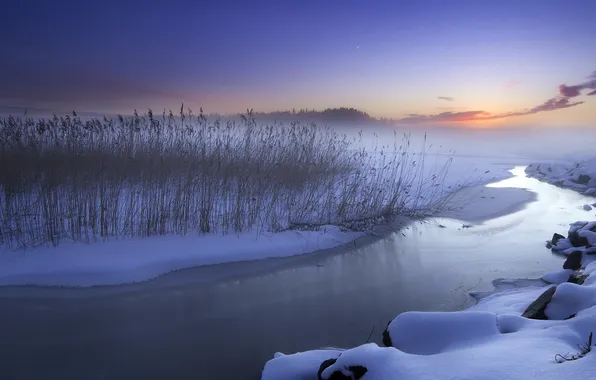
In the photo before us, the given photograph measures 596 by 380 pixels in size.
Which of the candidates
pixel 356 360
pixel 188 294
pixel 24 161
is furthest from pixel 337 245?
pixel 24 161

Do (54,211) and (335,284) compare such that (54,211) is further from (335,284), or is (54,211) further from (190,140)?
(335,284)

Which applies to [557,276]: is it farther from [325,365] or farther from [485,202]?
[485,202]

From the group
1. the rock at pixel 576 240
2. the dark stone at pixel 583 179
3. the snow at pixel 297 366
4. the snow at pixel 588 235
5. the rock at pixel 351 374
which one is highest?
the dark stone at pixel 583 179

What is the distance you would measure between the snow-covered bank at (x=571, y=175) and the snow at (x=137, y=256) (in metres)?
11.5

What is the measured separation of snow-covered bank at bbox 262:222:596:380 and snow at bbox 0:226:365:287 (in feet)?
8.87

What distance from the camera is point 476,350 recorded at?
218 centimetres

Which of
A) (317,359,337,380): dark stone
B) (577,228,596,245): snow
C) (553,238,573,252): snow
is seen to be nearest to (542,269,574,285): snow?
(577,228,596,245): snow

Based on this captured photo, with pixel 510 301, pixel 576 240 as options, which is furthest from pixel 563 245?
pixel 510 301

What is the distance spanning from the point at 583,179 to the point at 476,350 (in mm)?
15071

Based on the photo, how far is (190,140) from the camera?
7.32 meters

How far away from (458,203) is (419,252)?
4220 millimetres

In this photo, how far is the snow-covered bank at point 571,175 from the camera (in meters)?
13.2

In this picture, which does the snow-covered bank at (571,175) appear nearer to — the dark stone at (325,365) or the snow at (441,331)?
the snow at (441,331)

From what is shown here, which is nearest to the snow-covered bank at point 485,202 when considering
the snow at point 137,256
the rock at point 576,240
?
the rock at point 576,240
